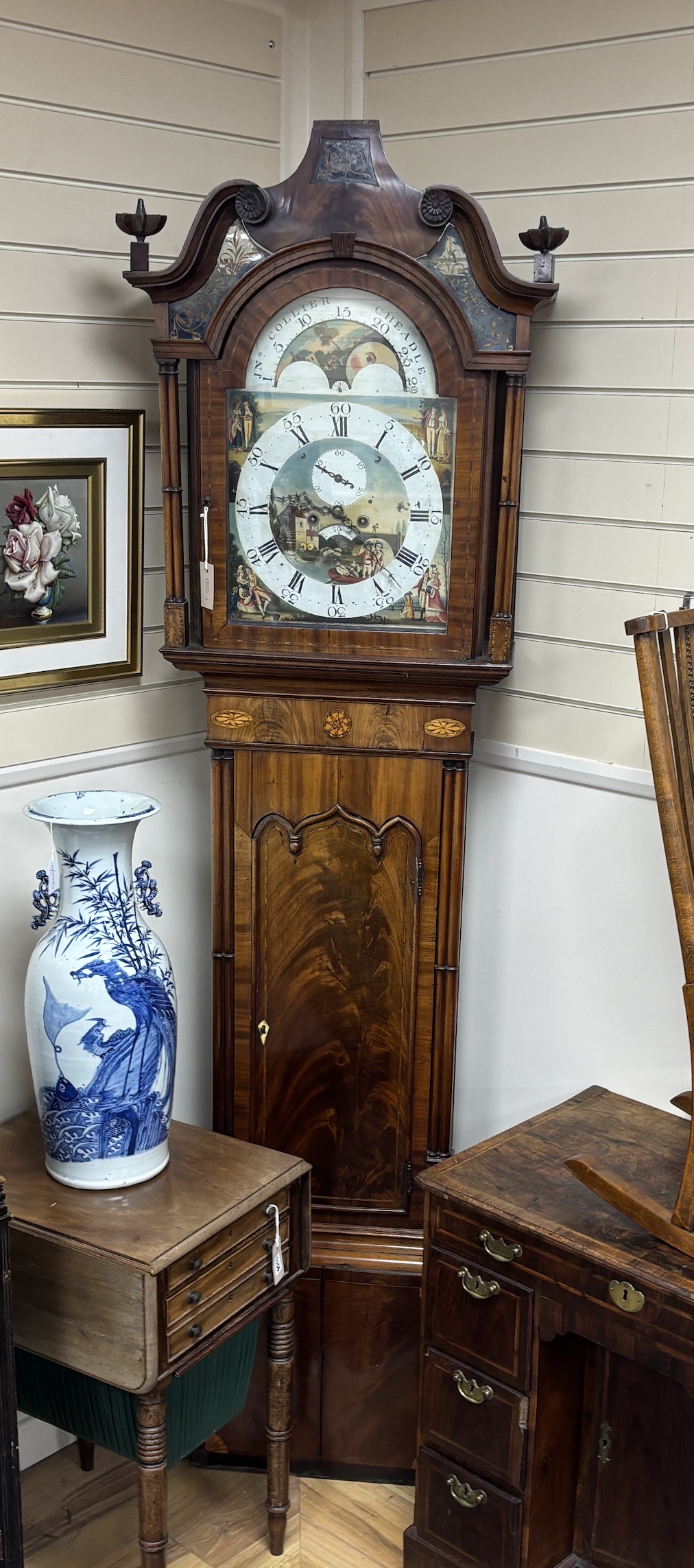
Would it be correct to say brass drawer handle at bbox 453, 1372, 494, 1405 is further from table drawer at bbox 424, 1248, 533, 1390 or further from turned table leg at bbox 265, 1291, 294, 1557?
turned table leg at bbox 265, 1291, 294, 1557

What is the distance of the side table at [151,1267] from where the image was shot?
6.16 ft

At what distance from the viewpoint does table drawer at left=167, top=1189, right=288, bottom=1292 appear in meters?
1.92

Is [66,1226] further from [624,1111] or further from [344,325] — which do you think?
[344,325]

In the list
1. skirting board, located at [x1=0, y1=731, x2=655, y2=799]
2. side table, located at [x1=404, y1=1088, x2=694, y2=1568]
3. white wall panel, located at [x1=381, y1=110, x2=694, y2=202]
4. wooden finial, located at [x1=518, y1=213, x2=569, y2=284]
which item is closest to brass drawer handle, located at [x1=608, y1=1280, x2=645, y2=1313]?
side table, located at [x1=404, y1=1088, x2=694, y2=1568]

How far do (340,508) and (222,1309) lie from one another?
125 centimetres

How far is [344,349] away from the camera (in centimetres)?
208

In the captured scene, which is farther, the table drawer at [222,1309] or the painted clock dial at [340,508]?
the painted clock dial at [340,508]

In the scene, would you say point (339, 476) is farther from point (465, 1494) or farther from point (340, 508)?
point (465, 1494)

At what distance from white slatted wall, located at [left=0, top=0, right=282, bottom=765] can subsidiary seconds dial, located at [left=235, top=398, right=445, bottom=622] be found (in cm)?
38

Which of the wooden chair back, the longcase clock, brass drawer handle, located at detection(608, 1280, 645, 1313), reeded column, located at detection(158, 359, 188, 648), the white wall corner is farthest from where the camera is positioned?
the white wall corner

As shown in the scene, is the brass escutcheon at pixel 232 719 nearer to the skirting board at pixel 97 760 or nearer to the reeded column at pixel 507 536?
the skirting board at pixel 97 760

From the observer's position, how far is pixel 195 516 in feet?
7.18

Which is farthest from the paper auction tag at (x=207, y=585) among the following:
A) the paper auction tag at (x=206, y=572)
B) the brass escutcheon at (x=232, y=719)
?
the brass escutcheon at (x=232, y=719)

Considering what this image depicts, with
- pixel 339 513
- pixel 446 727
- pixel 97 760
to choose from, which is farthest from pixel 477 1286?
pixel 339 513
